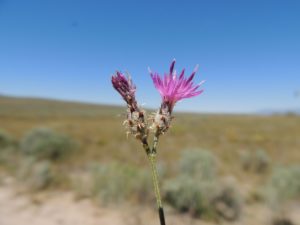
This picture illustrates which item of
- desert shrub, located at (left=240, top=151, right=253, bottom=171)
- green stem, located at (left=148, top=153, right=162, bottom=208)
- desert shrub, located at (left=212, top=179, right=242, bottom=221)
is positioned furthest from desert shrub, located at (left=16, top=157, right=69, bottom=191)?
green stem, located at (left=148, top=153, right=162, bottom=208)

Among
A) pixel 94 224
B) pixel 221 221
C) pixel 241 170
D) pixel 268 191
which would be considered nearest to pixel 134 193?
pixel 94 224

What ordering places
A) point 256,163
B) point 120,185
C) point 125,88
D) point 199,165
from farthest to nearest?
point 256,163, point 199,165, point 120,185, point 125,88

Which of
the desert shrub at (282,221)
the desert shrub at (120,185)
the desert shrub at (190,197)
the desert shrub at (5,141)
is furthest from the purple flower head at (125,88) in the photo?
the desert shrub at (5,141)

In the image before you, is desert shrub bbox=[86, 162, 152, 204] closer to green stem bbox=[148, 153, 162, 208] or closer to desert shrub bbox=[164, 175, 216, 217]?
desert shrub bbox=[164, 175, 216, 217]

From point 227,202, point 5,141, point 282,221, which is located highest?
point 5,141

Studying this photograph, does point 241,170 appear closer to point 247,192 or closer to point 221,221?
point 247,192

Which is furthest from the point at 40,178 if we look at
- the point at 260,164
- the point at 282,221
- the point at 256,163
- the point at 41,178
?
the point at 260,164

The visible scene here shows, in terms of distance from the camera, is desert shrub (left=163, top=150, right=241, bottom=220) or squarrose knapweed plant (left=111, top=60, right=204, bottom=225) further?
desert shrub (left=163, top=150, right=241, bottom=220)

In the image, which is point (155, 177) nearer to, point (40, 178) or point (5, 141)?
point (40, 178)
